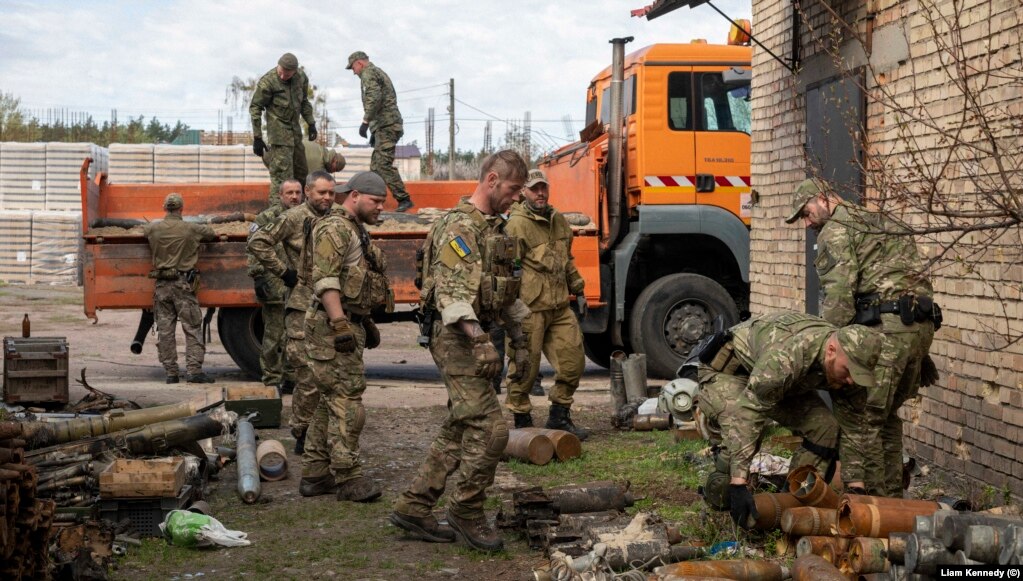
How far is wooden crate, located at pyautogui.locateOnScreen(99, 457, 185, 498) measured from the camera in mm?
5992

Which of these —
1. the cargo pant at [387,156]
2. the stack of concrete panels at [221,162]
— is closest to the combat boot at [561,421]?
the cargo pant at [387,156]

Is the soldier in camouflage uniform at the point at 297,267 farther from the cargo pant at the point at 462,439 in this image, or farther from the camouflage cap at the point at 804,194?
the camouflage cap at the point at 804,194

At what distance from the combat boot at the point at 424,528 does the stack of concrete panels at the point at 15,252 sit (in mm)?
22273

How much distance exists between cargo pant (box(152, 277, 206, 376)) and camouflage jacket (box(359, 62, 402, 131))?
275 centimetres

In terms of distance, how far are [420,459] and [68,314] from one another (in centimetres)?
1375

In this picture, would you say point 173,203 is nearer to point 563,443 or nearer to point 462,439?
point 563,443

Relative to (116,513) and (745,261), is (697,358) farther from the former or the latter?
(745,261)

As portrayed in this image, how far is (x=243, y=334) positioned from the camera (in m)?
11.9

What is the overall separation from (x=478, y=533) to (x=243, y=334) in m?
6.64

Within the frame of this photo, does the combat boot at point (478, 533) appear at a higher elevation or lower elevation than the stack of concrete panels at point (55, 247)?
lower

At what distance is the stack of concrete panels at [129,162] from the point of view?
2300cm

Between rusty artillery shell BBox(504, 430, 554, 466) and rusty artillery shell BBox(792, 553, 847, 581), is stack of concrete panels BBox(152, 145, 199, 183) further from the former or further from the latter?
rusty artillery shell BBox(792, 553, 847, 581)

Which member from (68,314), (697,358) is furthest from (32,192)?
(697,358)

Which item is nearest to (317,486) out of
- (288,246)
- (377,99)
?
(288,246)
